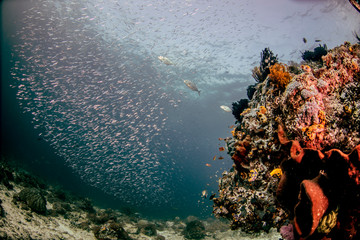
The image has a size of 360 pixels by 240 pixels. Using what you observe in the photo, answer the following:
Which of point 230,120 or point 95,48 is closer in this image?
point 95,48

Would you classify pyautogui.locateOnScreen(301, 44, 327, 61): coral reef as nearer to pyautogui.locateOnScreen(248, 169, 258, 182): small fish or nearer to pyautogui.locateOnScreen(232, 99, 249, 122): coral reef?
pyautogui.locateOnScreen(232, 99, 249, 122): coral reef

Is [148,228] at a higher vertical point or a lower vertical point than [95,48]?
lower

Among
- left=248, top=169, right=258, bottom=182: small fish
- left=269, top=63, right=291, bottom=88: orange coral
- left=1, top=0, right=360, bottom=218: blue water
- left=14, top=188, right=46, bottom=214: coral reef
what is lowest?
left=14, top=188, right=46, bottom=214: coral reef

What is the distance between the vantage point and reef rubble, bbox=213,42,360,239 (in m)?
1.74

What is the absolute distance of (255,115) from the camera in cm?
392

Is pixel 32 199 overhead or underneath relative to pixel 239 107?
underneath

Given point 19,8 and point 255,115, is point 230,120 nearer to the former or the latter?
point 255,115

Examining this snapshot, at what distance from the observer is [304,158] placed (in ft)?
6.51

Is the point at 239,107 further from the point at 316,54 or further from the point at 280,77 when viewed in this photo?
the point at 316,54

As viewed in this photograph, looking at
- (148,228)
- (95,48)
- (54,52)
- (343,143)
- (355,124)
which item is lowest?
(148,228)

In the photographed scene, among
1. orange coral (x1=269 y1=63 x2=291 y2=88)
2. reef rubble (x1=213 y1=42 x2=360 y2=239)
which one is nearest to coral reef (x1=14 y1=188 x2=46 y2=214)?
reef rubble (x1=213 y1=42 x2=360 y2=239)

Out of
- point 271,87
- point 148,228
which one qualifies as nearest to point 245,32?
point 271,87

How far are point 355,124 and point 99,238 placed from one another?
1033 centimetres

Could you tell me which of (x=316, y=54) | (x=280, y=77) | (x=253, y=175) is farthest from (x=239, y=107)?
(x=316, y=54)
